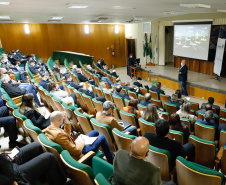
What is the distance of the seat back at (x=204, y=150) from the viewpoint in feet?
8.61

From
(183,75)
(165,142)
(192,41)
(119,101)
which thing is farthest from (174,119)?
(192,41)

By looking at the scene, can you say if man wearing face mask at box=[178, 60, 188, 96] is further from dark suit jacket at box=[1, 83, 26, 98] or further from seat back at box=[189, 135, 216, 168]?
dark suit jacket at box=[1, 83, 26, 98]

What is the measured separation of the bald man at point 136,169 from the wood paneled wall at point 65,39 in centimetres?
1330

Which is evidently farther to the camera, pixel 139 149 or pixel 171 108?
pixel 171 108

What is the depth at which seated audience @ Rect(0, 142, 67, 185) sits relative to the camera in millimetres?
1774

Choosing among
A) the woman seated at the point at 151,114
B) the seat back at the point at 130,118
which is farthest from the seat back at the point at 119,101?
the woman seated at the point at 151,114

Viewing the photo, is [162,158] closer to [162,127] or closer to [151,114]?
[162,127]

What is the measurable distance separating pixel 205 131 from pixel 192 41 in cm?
860

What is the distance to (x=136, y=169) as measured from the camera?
1.62m

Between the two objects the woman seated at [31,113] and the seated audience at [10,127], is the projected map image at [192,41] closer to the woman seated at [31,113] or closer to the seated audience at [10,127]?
the woman seated at [31,113]

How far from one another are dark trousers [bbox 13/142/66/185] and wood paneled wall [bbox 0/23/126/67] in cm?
1239

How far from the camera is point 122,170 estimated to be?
5.44 feet

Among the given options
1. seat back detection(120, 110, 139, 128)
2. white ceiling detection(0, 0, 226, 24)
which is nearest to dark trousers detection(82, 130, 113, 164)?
seat back detection(120, 110, 139, 128)

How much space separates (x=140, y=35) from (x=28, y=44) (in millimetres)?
7659
